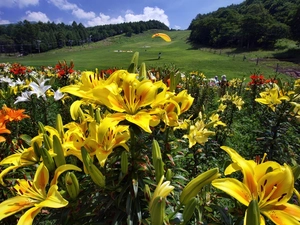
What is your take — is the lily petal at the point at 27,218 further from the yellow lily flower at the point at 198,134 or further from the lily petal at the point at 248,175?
the yellow lily flower at the point at 198,134

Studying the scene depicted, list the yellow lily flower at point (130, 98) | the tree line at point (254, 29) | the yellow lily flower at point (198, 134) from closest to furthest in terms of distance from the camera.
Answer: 1. the yellow lily flower at point (130, 98)
2. the yellow lily flower at point (198, 134)
3. the tree line at point (254, 29)

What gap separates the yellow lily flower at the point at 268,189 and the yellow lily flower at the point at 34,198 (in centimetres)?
54

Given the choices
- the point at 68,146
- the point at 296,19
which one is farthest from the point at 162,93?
the point at 296,19

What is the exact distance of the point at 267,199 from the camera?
0.75 metres

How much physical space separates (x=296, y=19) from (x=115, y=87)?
1504 inches

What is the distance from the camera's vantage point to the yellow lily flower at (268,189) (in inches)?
28.2

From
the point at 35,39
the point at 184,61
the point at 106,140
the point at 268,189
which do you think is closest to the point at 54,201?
the point at 106,140

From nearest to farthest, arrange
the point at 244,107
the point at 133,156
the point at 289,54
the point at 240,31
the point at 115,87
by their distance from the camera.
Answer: the point at 115,87
the point at 133,156
the point at 244,107
the point at 289,54
the point at 240,31

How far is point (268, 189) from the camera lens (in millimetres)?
749

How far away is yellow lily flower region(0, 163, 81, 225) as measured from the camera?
768 millimetres

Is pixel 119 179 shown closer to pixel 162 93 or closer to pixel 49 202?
pixel 49 202

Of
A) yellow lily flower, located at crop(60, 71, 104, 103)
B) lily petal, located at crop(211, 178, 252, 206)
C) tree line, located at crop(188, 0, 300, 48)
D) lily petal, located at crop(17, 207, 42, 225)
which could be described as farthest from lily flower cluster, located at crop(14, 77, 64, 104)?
tree line, located at crop(188, 0, 300, 48)

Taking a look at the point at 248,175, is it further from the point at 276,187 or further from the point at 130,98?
the point at 130,98

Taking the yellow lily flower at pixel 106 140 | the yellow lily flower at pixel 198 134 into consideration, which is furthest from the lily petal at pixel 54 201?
the yellow lily flower at pixel 198 134
